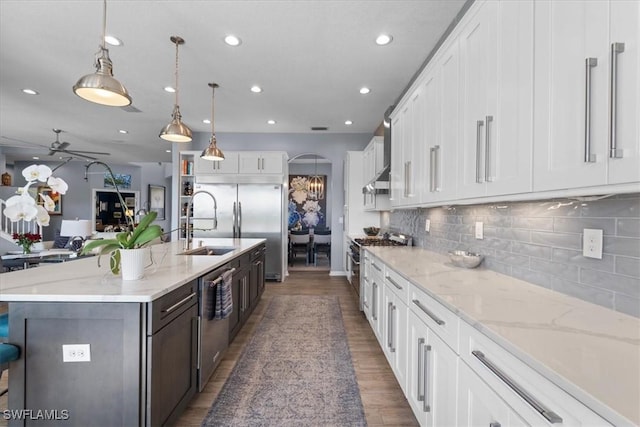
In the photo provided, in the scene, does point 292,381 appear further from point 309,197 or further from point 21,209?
point 309,197

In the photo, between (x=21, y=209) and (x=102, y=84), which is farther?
(x=102, y=84)

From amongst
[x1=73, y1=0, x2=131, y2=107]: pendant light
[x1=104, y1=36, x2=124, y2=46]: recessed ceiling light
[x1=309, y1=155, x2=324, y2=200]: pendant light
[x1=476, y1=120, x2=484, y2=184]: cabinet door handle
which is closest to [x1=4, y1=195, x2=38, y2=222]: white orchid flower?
[x1=73, y1=0, x2=131, y2=107]: pendant light

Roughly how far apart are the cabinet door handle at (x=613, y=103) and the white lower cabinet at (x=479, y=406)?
32.4 inches

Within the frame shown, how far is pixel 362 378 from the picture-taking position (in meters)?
2.27

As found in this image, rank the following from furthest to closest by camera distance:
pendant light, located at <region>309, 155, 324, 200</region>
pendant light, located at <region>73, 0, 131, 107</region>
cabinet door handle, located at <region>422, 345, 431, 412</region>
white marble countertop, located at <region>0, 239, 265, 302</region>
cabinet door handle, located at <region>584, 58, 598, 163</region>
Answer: pendant light, located at <region>309, 155, 324, 200</region>
pendant light, located at <region>73, 0, 131, 107</region>
cabinet door handle, located at <region>422, 345, 431, 412</region>
white marble countertop, located at <region>0, 239, 265, 302</region>
cabinet door handle, located at <region>584, 58, 598, 163</region>

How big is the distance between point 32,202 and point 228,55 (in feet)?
8.19

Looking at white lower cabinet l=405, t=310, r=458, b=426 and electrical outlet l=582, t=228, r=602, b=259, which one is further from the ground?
electrical outlet l=582, t=228, r=602, b=259

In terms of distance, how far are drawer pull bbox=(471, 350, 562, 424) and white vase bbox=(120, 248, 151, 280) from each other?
1.66 meters

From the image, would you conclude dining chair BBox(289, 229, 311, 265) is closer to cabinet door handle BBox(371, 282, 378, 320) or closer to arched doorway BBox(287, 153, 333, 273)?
arched doorway BBox(287, 153, 333, 273)

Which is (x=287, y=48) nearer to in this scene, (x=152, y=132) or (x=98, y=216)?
(x=152, y=132)

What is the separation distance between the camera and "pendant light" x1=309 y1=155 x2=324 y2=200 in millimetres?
8570

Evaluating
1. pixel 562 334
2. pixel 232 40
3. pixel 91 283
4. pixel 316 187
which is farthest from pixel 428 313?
pixel 316 187

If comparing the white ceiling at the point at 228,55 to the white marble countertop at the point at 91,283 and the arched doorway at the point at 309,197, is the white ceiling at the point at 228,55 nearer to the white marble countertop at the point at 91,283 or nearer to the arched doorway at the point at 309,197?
the white marble countertop at the point at 91,283

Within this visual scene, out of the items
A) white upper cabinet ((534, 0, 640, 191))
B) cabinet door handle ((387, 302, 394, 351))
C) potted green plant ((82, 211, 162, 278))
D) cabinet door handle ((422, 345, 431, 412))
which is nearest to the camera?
white upper cabinet ((534, 0, 640, 191))
